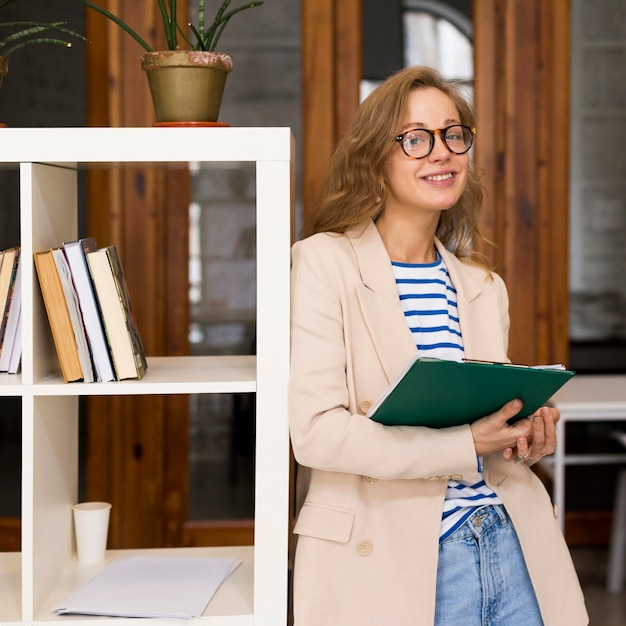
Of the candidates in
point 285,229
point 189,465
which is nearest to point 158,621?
point 285,229

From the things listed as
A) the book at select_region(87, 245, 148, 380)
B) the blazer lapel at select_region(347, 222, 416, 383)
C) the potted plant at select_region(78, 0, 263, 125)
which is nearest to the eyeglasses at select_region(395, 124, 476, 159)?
the blazer lapel at select_region(347, 222, 416, 383)

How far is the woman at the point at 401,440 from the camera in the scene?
157cm

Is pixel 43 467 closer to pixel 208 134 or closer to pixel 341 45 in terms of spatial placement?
pixel 208 134

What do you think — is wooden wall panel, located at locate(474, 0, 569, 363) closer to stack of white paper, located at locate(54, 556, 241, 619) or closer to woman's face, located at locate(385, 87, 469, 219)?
woman's face, located at locate(385, 87, 469, 219)

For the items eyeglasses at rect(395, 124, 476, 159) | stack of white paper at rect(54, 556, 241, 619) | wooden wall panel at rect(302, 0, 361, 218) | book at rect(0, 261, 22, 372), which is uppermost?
wooden wall panel at rect(302, 0, 361, 218)

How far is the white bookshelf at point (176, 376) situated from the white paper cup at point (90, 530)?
0.47 feet

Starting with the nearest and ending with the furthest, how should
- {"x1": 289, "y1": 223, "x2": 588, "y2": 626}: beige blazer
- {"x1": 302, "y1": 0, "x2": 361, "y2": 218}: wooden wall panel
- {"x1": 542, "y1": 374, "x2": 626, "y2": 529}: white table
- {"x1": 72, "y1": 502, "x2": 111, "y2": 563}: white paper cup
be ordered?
1. {"x1": 289, "y1": 223, "x2": 588, "y2": 626}: beige blazer
2. {"x1": 72, "y1": 502, "x2": 111, "y2": 563}: white paper cup
3. {"x1": 542, "y1": 374, "x2": 626, "y2": 529}: white table
4. {"x1": 302, "y1": 0, "x2": 361, "y2": 218}: wooden wall panel

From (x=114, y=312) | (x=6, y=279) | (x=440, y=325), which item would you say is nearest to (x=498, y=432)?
(x=440, y=325)

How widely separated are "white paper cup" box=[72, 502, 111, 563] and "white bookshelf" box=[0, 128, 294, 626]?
14 centimetres

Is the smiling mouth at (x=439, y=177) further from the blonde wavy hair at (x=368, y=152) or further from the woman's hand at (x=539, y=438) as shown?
the woman's hand at (x=539, y=438)

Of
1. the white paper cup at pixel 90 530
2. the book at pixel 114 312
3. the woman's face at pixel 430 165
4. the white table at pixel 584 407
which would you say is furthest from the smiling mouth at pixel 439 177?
the white table at pixel 584 407

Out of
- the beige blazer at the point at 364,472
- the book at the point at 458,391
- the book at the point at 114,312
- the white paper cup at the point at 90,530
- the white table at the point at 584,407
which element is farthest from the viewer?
the white table at the point at 584,407

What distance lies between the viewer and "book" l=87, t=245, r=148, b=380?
165 cm

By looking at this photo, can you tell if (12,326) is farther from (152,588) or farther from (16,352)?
(152,588)
